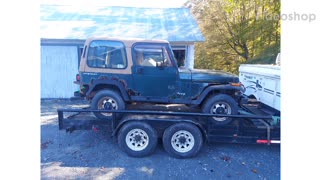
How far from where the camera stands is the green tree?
1287 centimetres

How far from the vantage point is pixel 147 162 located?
3873 mm

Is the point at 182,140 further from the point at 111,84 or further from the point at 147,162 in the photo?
the point at 111,84

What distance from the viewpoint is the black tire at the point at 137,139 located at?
13.2 feet

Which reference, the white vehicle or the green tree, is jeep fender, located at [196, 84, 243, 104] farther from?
the green tree

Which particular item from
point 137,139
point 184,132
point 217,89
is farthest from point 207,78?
point 137,139

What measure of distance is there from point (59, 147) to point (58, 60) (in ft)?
20.9

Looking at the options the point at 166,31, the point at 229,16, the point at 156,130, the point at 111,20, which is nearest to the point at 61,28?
the point at 111,20

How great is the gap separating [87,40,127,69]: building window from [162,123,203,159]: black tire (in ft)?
5.90

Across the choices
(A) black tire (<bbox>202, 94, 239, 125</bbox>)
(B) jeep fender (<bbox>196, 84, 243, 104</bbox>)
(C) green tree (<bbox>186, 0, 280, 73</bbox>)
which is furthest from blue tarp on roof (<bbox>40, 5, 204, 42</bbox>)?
(A) black tire (<bbox>202, 94, 239, 125</bbox>)

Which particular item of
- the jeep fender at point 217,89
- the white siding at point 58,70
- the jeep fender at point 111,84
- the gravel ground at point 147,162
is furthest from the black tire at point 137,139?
the white siding at point 58,70

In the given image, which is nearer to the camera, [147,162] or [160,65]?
[147,162]

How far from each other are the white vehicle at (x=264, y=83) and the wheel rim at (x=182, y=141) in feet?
6.84

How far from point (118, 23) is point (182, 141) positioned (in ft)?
28.8

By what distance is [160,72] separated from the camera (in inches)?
186
